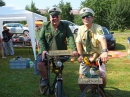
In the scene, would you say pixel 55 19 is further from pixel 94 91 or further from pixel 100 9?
pixel 100 9

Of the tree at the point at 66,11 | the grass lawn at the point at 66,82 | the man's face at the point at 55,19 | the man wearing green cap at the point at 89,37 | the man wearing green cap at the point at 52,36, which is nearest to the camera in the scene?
the man wearing green cap at the point at 89,37

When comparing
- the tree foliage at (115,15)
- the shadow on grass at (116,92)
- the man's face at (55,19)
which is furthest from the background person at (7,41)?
the tree foliage at (115,15)

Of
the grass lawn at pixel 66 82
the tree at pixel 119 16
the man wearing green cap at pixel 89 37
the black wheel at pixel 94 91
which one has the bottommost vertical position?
the grass lawn at pixel 66 82

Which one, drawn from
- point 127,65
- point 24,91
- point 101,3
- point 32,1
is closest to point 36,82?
point 24,91

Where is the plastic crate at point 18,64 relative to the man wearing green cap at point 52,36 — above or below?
below

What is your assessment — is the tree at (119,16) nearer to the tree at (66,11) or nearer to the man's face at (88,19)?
the tree at (66,11)

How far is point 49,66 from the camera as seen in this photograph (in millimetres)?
4605

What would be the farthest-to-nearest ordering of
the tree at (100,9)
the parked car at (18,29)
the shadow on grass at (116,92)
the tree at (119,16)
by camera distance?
1. the tree at (100,9)
2. the tree at (119,16)
3. the parked car at (18,29)
4. the shadow on grass at (116,92)

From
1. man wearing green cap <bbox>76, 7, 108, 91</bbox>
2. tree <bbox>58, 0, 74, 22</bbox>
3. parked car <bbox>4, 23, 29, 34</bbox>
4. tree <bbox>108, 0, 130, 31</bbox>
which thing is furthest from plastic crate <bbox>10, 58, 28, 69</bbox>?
tree <bbox>58, 0, 74, 22</bbox>

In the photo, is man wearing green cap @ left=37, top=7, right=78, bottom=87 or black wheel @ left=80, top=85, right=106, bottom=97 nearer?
black wheel @ left=80, top=85, right=106, bottom=97

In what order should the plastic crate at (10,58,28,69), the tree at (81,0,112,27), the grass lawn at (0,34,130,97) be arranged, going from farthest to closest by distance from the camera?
the tree at (81,0,112,27) → the plastic crate at (10,58,28,69) → the grass lawn at (0,34,130,97)

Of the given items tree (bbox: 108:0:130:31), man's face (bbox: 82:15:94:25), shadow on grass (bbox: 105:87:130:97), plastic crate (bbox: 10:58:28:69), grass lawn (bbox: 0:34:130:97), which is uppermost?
tree (bbox: 108:0:130:31)

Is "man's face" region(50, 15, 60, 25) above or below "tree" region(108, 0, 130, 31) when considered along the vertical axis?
below

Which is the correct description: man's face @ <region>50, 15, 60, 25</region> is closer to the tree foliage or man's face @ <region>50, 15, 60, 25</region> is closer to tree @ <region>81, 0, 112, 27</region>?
the tree foliage
